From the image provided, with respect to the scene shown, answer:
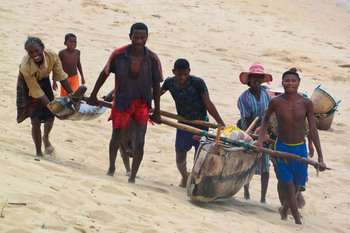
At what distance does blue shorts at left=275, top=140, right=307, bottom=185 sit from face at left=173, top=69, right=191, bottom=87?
1233mm

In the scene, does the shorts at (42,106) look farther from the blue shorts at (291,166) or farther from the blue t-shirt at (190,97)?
the blue shorts at (291,166)

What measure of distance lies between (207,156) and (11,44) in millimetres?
8075

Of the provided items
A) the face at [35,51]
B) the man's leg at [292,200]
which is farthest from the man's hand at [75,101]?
the man's leg at [292,200]

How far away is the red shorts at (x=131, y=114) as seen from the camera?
6.20 meters

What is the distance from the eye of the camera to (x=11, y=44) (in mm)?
12547

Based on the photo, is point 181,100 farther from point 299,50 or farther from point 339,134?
point 299,50

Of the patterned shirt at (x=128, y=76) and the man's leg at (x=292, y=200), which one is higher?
the patterned shirt at (x=128, y=76)

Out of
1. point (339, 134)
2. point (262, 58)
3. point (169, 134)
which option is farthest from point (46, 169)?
point (262, 58)

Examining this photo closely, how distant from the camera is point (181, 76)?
6.30 meters

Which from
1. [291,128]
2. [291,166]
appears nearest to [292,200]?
[291,166]

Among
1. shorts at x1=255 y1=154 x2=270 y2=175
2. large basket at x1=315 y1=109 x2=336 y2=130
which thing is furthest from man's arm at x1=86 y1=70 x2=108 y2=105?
large basket at x1=315 y1=109 x2=336 y2=130

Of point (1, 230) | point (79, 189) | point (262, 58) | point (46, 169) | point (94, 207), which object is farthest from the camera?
point (262, 58)

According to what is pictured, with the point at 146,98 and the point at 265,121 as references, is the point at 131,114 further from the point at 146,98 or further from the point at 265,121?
the point at 265,121

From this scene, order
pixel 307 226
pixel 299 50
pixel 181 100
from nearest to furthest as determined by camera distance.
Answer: pixel 307 226
pixel 181 100
pixel 299 50
